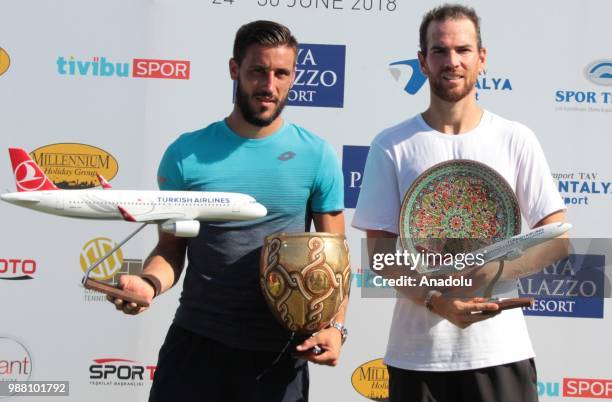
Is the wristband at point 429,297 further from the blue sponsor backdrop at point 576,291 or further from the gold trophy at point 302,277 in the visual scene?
the blue sponsor backdrop at point 576,291

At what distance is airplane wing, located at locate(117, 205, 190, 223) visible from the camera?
1907mm

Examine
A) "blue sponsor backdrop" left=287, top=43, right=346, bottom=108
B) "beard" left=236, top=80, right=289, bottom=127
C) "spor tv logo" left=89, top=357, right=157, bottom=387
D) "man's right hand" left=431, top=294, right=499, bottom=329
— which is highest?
"blue sponsor backdrop" left=287, top=43, right=346, bottom=108

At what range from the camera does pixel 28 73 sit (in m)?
3.68

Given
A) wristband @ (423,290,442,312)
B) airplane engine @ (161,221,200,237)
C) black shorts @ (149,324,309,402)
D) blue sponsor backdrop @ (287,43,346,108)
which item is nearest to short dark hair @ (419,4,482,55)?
wristband @ (423,290,442,312)

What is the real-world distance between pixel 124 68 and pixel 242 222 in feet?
6.07

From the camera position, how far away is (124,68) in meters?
3.68

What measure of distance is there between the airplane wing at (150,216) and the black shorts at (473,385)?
674 mm

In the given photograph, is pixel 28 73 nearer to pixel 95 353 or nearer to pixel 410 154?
pixel 95 353

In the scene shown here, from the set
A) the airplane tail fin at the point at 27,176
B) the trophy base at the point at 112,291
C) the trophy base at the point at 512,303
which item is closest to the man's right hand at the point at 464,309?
the trophy base at the point at 512,303

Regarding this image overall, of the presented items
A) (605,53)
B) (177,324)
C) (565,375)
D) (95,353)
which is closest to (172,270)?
(177,324)

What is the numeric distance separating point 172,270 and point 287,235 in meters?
0.41

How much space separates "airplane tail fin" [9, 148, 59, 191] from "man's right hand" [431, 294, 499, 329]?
100 centimetres

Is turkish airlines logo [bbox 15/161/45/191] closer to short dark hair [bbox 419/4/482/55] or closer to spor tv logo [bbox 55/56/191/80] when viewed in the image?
short dark hair [bbox 419/4/482/55]

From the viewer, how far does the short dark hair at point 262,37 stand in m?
2.05
